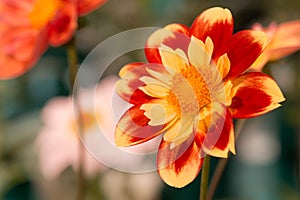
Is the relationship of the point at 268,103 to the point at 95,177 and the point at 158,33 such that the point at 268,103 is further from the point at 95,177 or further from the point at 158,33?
the point at 95,177

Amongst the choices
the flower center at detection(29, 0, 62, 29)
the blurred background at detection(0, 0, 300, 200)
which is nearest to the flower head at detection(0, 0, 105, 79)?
the flower center at detection(29, 0, 62, 29)

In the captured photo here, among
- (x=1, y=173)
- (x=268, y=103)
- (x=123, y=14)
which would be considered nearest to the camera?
(x=268, y=103)

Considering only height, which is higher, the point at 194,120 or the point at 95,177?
the point at 194,120

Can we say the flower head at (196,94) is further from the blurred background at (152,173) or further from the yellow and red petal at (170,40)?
the blurred background at (152,173)

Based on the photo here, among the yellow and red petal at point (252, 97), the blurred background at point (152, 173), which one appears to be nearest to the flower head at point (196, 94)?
the yellow and red petal at point (252, 97)

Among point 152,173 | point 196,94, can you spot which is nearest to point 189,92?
point 196,94

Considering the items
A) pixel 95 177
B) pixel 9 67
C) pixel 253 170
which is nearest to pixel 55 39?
pixel 9 67

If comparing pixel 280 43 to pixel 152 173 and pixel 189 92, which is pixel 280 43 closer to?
pixel 189 92

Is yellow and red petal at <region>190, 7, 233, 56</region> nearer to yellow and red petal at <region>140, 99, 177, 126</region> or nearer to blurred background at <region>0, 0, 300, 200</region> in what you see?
yellow and red petal at <region>140, 99, 177, 126</region>
